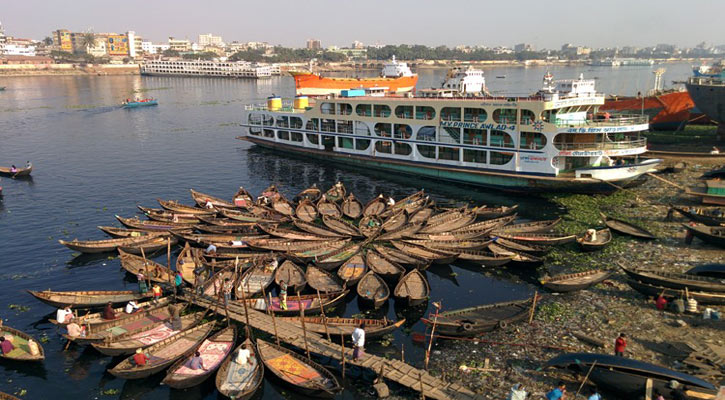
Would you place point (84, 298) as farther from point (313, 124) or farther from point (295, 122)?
point (295, 122)

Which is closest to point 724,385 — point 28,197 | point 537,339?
point 537,339

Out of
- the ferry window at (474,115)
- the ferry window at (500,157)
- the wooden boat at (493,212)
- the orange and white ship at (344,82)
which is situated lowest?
the wooden boat at (493,212)

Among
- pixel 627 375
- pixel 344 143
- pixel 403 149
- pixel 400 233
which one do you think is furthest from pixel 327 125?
pixel 627 375

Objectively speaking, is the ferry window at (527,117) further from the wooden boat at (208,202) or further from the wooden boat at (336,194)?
the wooden boat at (208,202)

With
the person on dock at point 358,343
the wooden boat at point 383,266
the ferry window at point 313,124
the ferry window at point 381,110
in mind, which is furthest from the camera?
the ferry window at point 313,124

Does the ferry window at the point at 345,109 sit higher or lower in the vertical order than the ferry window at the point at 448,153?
higher

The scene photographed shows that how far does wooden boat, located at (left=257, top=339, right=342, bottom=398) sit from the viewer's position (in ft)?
69.2

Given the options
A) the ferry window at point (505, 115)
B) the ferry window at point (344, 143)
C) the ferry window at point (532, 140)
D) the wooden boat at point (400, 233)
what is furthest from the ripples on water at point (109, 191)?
the ferry window at point (505, 115)

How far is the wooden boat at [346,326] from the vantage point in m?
24.7

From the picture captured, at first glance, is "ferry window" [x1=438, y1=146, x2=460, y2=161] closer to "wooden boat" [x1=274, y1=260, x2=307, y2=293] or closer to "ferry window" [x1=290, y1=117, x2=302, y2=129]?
"ferry window" [x1=290, y1=117, x2=302, y2=129]

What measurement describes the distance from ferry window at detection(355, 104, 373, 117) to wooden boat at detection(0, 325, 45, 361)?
43.9 m

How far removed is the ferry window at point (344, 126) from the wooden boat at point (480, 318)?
133ft

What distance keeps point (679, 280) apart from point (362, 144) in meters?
42.1

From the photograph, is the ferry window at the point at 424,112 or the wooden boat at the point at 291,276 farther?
the ferry window at the point at 424,112
